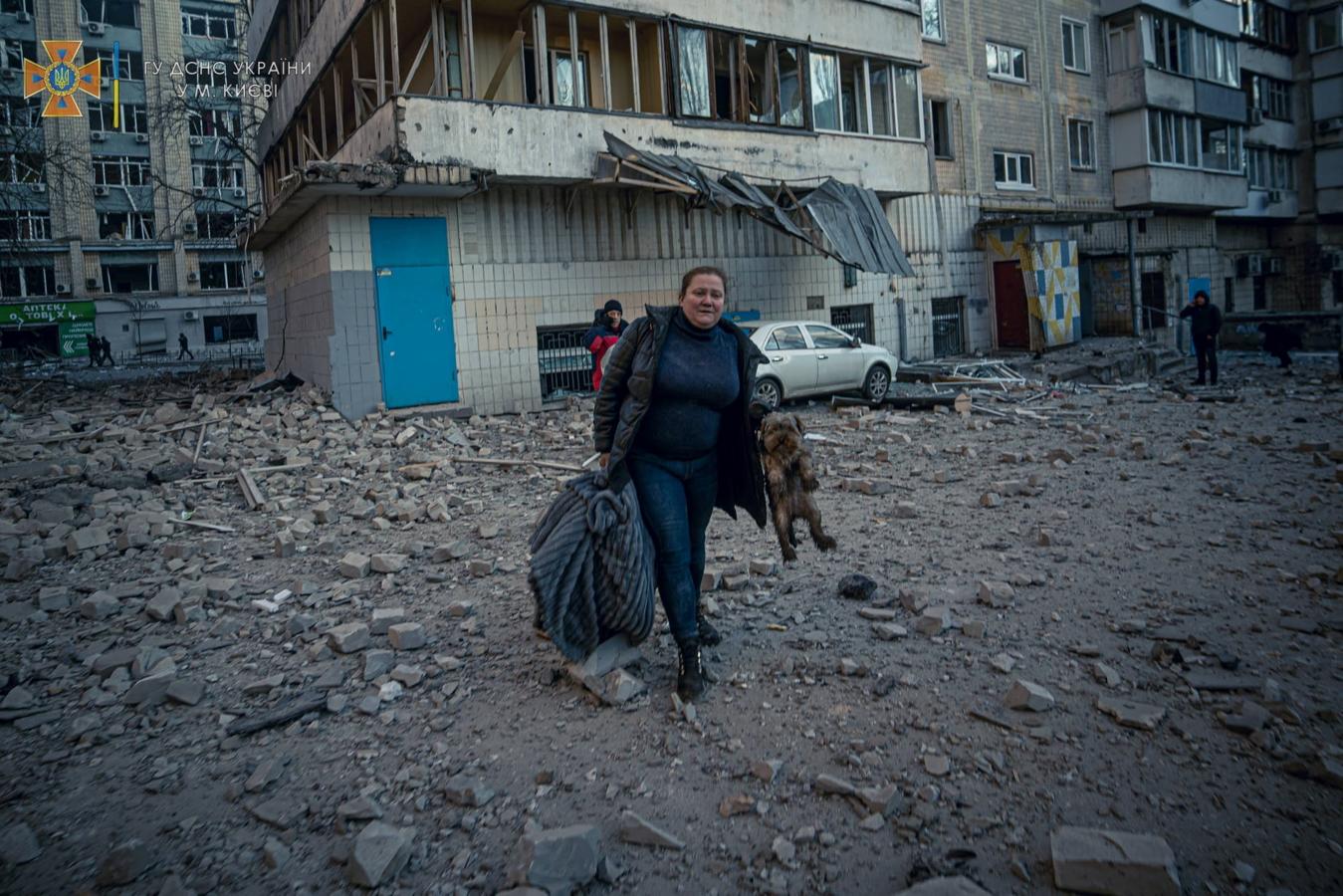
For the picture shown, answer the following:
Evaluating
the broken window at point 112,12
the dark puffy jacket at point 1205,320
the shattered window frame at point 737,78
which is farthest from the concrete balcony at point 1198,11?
the broken window at point 112,12

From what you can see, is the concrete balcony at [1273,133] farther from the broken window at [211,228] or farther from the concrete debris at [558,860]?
the broken window at [211,228]

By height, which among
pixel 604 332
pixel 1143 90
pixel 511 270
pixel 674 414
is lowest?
pixel 674 414

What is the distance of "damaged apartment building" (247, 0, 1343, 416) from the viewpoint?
1277 cm

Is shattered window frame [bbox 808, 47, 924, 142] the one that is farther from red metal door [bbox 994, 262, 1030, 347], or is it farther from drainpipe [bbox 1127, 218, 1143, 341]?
drainpipe [bbox 1127, 218, 1143, 341]

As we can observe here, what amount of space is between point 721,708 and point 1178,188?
2901 cm

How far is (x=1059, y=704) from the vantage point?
11.3 feet

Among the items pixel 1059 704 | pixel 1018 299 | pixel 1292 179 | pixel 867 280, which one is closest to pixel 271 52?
pixel 867 280

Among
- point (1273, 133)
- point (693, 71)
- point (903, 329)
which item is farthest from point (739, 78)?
point (1273, 133)

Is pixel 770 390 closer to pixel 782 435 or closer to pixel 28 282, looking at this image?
pixel 782 435

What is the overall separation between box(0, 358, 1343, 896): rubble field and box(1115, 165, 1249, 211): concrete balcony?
70.5 ft

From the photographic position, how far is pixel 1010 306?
21.8 m

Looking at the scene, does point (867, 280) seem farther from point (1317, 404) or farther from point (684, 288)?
point (684, 288)

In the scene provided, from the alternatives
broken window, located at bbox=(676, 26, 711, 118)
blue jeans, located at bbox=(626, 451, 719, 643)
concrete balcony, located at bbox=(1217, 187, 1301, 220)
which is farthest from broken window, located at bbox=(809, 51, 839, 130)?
concrete balcony, located at bbox=(1217, 187, 1301, 220)

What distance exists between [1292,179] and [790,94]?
2832 cm
